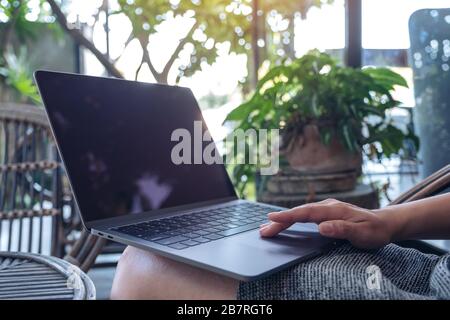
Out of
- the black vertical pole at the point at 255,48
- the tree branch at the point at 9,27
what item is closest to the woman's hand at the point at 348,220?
the black vertical pole at the point at 255,48

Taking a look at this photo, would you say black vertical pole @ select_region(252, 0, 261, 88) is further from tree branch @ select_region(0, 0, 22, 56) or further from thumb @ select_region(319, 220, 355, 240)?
thumb @ select_region(319, 220, 355, 240)

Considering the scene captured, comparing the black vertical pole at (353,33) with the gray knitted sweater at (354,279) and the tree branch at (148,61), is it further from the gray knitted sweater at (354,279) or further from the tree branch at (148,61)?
the gray knitted sweater at (354,279)

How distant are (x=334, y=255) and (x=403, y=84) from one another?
0.91 m

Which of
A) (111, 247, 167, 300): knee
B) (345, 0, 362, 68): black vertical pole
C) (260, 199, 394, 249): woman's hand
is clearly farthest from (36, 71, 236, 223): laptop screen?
(345, 0, 362, 68): black vertical pole

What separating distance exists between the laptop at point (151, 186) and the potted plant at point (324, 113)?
44cm

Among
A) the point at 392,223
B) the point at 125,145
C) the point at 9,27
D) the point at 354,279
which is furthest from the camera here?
the point at 9,27

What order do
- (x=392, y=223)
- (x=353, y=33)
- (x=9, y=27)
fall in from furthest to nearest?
(x=9, y=27) < (x=353, y=33) < (x=392, y=223)

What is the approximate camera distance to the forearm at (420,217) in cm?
52

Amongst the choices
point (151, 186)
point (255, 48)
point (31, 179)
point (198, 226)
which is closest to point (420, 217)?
point (198, 226)

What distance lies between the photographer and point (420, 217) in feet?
1.74

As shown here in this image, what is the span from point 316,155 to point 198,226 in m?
0.67

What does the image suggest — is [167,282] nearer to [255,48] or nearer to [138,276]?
[138,276]

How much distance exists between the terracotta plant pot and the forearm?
0.63 meters
